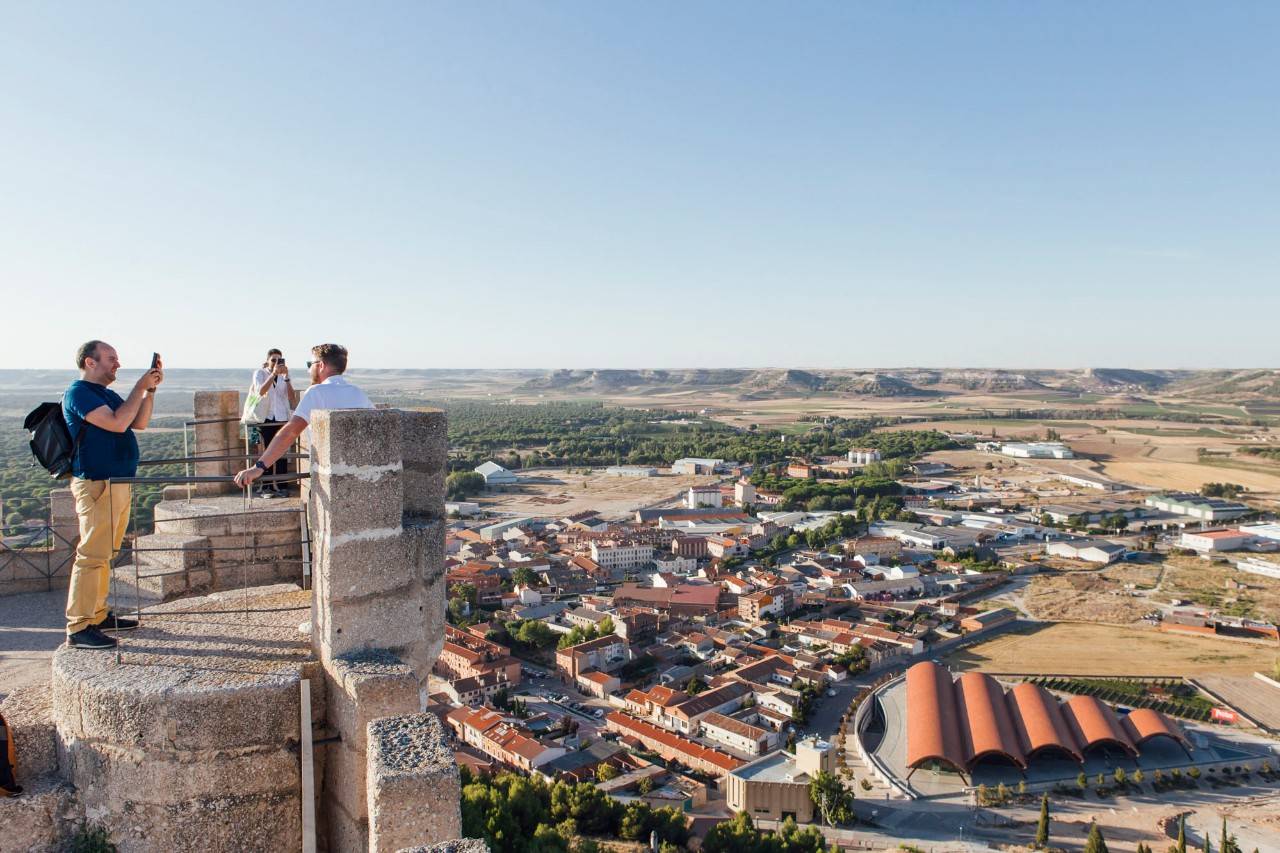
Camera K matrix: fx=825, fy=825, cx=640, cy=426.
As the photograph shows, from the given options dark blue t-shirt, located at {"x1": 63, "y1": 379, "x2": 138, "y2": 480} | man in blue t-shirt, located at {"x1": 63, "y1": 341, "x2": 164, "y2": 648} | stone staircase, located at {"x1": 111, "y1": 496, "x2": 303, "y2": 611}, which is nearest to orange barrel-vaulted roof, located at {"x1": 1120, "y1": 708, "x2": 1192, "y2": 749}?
stone staircase, located at {"x1": 111, "y1": 496, "x2": 303, "y2": 611}

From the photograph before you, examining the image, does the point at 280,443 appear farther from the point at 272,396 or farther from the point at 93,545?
the point at 272,396

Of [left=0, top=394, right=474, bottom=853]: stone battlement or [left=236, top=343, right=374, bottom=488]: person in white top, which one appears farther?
[left=236, top=343, right=374, bottom=488]: person in white top

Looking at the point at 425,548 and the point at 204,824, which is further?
the point at 425,548

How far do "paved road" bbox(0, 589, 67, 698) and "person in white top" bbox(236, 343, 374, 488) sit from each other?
229 cm

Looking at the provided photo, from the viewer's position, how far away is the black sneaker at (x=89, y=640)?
4805 mm

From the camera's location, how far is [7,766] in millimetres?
4293

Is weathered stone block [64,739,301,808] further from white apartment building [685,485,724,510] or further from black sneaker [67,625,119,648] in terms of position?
white apartment building [685,485,724,510]

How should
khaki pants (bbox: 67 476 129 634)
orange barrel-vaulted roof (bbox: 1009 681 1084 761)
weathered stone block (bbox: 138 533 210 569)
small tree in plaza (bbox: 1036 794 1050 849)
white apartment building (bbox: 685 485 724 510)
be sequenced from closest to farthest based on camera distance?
khaki pants (bbox: 67 476 129 634)
weathered stone block (bbox: 138 533 210 569)
small tree in plaza (bbox: 1036 794 1050 849)
orange barrel-vaulted roof (bbox: 1009 681 1084 761)
white apartment building (bbox: 685 485 724 510)

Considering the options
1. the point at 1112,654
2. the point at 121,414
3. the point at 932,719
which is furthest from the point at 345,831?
the point at 1112,654

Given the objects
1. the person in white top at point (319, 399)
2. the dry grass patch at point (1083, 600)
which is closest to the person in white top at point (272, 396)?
the person in white top at point (319, 399)

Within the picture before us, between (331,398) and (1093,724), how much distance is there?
105 ft

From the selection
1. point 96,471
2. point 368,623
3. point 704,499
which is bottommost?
point 704,499

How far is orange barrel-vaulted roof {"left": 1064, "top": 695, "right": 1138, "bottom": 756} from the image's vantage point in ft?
94.3

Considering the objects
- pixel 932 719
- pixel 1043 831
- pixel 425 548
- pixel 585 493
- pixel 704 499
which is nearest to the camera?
pixel 425 548
